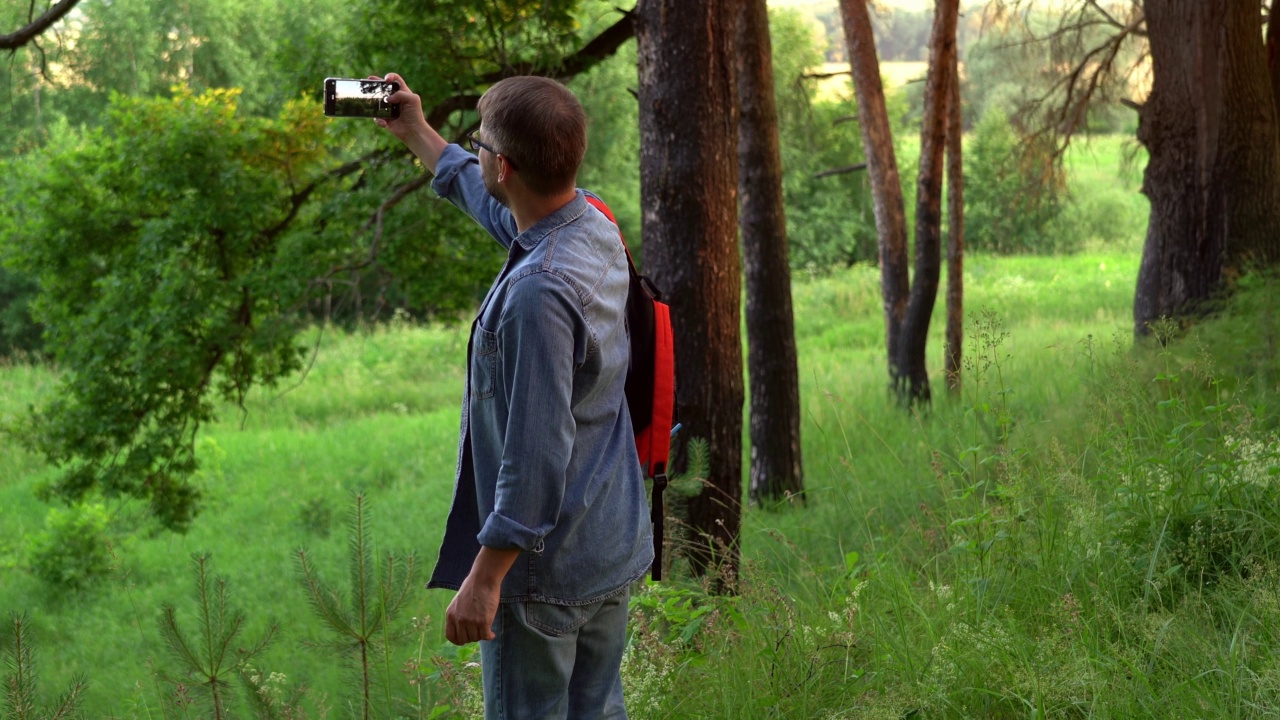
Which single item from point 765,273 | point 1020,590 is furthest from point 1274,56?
point 1020,590

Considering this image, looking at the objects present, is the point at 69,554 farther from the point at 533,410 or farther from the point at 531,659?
the point at 533,410

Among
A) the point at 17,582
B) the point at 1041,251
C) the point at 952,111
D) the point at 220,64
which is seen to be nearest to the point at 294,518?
the point at 17,582

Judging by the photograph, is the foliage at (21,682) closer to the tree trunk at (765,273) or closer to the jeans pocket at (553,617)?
the jeans pocket at (553,617)

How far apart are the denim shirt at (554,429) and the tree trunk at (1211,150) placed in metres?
6.59

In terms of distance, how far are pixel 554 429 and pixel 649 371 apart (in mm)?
489

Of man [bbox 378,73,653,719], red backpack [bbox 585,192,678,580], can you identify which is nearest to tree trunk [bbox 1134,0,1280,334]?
red backpack [bbox 585,192,678,580]

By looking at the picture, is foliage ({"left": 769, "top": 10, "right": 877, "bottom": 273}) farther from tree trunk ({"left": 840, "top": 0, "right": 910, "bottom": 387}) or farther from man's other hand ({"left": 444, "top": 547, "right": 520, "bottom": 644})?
man's other hand ({"left": 444, "top": 547, "right": 520, "bottom": 644})

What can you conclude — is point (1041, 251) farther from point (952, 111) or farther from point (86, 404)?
point (86, 404)

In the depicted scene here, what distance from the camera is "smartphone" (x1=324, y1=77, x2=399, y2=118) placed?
3.09 meters

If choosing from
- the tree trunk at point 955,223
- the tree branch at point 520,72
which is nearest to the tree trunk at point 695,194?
the tree branch at point 520,72

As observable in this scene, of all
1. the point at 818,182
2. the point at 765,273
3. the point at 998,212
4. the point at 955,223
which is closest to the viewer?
the point at 765,273

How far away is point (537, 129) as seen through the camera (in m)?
2.43

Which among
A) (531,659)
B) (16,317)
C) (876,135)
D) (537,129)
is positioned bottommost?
(16,317)

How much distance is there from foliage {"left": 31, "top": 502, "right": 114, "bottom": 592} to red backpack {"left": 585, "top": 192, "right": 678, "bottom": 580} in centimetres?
1163
